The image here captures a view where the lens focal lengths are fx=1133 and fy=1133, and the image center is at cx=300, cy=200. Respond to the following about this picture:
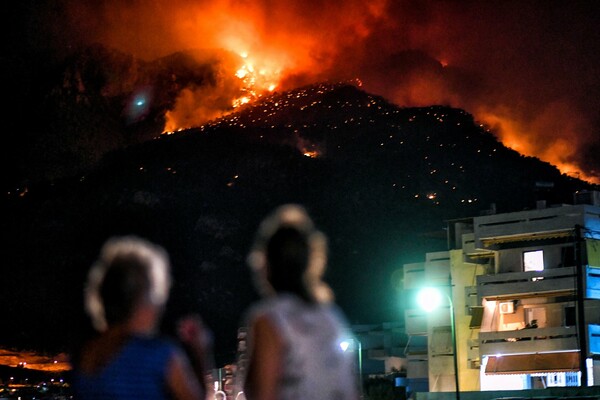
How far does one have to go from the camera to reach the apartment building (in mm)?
50844

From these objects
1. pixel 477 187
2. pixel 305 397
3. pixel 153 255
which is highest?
pixel 477 187

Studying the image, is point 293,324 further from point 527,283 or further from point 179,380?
point 527,283

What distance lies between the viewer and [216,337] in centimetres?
13625

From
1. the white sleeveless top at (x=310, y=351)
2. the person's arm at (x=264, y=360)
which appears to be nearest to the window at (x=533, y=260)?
the white sleeveless top at (x=310, y=351)

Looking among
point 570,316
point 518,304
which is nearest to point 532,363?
point 570,316

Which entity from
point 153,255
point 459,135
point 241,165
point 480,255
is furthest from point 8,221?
point 153,255

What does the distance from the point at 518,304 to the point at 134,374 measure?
170ft

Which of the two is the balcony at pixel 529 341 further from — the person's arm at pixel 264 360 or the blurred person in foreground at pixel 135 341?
the person's arm at pixel 264 360

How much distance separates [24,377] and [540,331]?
72137 millimetres

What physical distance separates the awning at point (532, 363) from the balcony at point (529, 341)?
306mm

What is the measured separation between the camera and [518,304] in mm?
55469

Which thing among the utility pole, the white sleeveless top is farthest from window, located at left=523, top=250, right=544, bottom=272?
the white sleeveless top

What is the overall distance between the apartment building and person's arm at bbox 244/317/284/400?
42.6m

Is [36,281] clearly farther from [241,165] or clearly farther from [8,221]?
[241,165]
